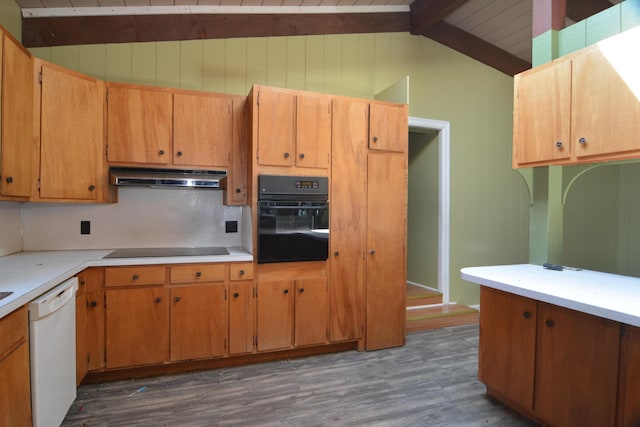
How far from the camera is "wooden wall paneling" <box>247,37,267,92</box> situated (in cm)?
331

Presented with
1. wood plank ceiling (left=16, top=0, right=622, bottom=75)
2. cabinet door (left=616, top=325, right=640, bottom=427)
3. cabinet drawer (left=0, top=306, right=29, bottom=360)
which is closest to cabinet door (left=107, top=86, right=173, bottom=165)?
wood plank ceiling (left=16, top=0, right=622, bottom=75)

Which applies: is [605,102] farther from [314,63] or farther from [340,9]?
[340,9]

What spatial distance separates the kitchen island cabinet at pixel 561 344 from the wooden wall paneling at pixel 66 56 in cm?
341

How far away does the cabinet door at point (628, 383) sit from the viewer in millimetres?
1493

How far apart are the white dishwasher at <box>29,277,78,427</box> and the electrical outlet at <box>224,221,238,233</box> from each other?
1.34 meters

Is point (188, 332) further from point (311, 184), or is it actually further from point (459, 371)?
point (459, 371)

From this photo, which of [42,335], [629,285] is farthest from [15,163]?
[629,285]

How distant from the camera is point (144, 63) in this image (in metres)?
→ 3.03

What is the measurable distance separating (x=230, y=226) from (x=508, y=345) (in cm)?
236

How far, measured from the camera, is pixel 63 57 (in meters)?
2.85

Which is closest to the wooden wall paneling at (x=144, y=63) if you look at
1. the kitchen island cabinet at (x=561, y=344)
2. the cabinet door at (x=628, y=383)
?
the kitchen island cabinet at (x=561, y=344)

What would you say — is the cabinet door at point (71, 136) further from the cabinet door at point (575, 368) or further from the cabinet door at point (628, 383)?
the cabinet door at point (628, 383)

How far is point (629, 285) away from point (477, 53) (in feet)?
11.4

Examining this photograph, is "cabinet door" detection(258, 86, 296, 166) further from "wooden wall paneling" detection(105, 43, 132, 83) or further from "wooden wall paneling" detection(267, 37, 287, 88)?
"wooden wall paneling" detection(105, 43, 132, 83)
